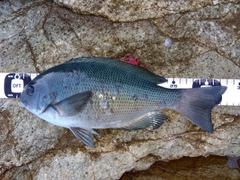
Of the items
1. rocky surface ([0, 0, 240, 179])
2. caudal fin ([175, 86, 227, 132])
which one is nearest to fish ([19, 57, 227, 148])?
caudal fin ([175, 86, 227, 132])

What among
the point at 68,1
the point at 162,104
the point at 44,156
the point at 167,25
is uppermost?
the point at 68,1

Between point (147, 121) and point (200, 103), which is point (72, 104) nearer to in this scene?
point (147, 121)

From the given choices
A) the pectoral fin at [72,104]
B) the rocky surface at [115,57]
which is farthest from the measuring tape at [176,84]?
the pectoral fin at [72,104]

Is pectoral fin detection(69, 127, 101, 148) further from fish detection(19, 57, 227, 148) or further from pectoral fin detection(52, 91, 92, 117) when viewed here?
pectoral fin detection(52, 91, 92, 117)

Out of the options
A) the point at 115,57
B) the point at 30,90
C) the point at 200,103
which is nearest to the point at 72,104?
the point at 30,90

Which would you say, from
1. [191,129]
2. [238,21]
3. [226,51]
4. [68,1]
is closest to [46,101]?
[68,1]

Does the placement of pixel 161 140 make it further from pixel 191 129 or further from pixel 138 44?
pixel 138 44
